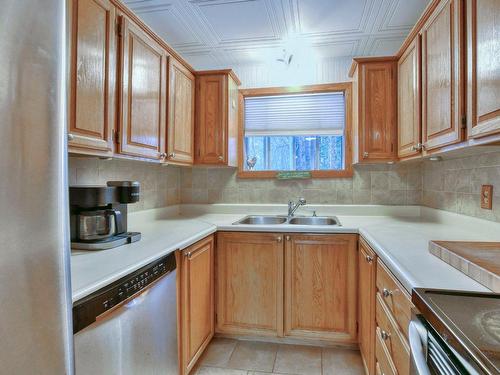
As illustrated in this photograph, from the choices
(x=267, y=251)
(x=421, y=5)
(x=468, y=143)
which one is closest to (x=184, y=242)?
(x=267, y=251)

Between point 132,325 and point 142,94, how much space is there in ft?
4.08

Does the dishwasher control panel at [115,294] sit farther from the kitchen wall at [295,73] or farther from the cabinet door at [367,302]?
the kitchen wall at [295,73]

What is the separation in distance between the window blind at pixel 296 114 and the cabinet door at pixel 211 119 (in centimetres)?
45

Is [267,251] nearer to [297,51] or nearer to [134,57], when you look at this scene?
[134,57]

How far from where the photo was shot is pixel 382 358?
1274 millimetres

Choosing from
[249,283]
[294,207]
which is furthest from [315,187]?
[249,283]

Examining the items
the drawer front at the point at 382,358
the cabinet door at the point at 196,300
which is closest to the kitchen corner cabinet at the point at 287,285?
the cabinet door at the point at 196,300

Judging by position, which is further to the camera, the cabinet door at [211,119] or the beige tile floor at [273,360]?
the cabinet door at [211,119]

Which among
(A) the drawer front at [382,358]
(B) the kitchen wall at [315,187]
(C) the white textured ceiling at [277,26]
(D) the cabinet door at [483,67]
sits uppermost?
(C) the white textured ceiling at [277,26]

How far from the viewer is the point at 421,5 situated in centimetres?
183

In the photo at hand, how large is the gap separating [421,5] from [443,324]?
2075 millimetres

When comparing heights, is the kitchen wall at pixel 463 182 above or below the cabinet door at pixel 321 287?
above

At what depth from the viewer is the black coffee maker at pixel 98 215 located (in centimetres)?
124

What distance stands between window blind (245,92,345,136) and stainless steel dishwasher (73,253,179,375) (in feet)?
5.81
